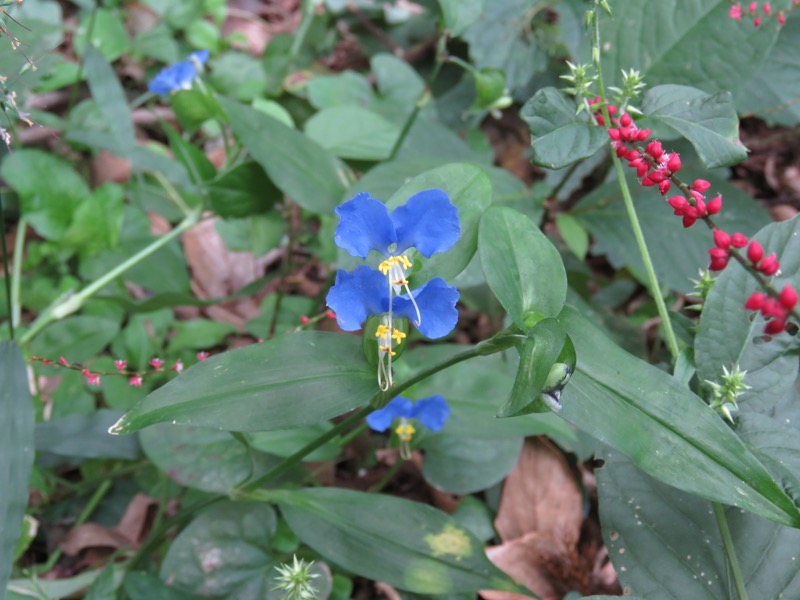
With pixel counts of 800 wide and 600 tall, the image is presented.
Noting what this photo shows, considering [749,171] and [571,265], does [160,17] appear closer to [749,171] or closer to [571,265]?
[571,265]

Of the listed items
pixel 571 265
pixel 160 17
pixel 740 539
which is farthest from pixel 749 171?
pixel 160 17

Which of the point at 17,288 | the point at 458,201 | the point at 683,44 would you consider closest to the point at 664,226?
the point at 683,44

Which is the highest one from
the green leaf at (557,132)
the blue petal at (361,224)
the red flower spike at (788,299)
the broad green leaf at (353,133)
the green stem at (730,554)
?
the red flower spike at (788,299)

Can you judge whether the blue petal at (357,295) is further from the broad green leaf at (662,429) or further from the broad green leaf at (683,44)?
the broad green leaf at (683,44)

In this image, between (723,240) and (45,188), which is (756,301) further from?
(45,188)

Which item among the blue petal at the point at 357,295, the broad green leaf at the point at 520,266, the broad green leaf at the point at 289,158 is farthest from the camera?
the broad green leaf at the point at 289,158

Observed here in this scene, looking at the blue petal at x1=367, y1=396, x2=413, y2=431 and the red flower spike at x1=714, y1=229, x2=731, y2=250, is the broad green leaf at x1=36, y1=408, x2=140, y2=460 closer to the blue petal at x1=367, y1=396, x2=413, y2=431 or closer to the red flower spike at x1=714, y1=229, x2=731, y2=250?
the blue petal at x1=367, y1=396, x2=413, y2=431

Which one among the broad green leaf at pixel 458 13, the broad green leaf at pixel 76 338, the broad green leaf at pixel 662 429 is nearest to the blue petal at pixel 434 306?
the broad green leaf at pixel 662 429
